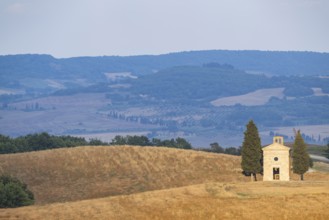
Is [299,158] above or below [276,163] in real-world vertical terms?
above

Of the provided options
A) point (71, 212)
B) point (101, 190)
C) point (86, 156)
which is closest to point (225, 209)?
point (71, 212)

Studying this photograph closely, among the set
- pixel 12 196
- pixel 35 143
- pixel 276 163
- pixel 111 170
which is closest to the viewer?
pixel 12 196

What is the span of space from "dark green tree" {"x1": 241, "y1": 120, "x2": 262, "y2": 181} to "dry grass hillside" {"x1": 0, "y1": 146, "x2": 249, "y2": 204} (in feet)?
15.8

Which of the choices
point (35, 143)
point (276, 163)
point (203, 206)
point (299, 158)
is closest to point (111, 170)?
point (299, 158)

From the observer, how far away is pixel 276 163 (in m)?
111

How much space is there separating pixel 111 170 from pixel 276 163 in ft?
87.6

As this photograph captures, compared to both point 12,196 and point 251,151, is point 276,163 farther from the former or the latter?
point 12,196

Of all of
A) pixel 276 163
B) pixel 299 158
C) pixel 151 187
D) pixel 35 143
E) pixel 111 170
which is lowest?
pixel 151 187

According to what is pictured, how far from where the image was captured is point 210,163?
434 feet

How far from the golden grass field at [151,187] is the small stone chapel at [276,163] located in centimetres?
343

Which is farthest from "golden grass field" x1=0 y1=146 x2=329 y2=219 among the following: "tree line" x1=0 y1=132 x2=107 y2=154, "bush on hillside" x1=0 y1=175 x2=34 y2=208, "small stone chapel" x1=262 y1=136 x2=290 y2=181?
"tree line" x1=0 y1=132 x2=107 y2=154

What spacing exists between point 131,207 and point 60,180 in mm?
44980

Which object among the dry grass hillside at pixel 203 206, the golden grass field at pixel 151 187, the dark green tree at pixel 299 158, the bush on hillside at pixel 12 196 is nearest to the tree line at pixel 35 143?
the golden grass field at pixel 151 187

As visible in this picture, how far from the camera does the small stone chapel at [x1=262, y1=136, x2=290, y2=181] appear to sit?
110 metres
